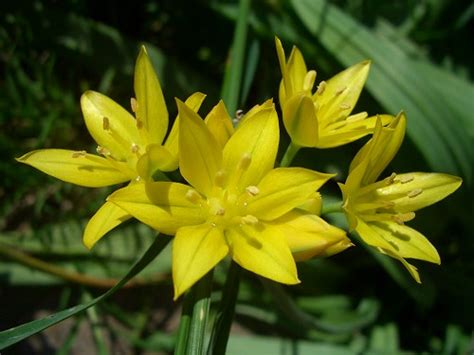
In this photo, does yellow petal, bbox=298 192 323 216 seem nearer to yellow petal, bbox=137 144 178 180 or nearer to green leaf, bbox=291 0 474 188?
yellow petal, bbox=137 144 178 180

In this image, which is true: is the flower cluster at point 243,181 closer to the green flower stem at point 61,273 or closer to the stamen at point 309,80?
the stamen at point 309,80

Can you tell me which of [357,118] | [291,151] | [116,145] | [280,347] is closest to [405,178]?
[357,118]

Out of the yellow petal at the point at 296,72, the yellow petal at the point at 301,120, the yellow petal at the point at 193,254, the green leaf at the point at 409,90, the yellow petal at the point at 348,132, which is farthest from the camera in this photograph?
the green leaf at the point at 409,90

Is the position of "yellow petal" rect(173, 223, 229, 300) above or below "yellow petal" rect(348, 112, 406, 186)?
below

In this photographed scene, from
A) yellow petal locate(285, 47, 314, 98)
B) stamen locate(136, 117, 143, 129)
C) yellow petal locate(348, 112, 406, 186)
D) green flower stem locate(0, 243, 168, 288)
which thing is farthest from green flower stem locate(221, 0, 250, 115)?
green flower stem locate(0, 243, 168, 288)

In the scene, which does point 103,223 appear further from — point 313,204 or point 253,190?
point 313,204

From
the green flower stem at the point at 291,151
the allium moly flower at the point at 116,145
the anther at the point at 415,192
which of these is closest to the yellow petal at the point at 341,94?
the green flower stem at the point at 291,151
